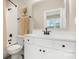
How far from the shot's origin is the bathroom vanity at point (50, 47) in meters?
1.78

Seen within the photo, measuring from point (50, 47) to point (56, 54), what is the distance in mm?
176

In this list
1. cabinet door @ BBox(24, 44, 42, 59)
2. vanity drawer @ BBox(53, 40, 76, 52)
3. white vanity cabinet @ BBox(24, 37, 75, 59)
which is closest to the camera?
vanity drawer @ BBox(53, 40, 76, 52)

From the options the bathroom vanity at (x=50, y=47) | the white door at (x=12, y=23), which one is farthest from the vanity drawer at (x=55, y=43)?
the white door at (x=12, y=23)

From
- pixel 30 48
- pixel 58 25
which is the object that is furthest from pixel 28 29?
pixel 58 25

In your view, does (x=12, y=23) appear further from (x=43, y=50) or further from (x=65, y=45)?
(x=65, y=45)

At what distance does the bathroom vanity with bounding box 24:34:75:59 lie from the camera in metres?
1.78

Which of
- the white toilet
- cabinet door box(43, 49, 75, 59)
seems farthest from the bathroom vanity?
the white toilet

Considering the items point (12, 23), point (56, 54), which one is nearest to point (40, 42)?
point (56, 54)

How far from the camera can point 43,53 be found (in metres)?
2.18

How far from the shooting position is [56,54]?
77.0 inches

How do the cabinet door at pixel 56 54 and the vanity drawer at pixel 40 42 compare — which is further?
the vanity drawer at pixel 40 42

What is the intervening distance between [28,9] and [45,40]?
134 centimetres

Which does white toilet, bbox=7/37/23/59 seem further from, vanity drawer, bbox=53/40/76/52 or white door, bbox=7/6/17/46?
vanity drawer, bbox=53/40/76/52

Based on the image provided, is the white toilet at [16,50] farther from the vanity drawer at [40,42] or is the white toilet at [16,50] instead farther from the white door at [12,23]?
the white door at [12,23]
